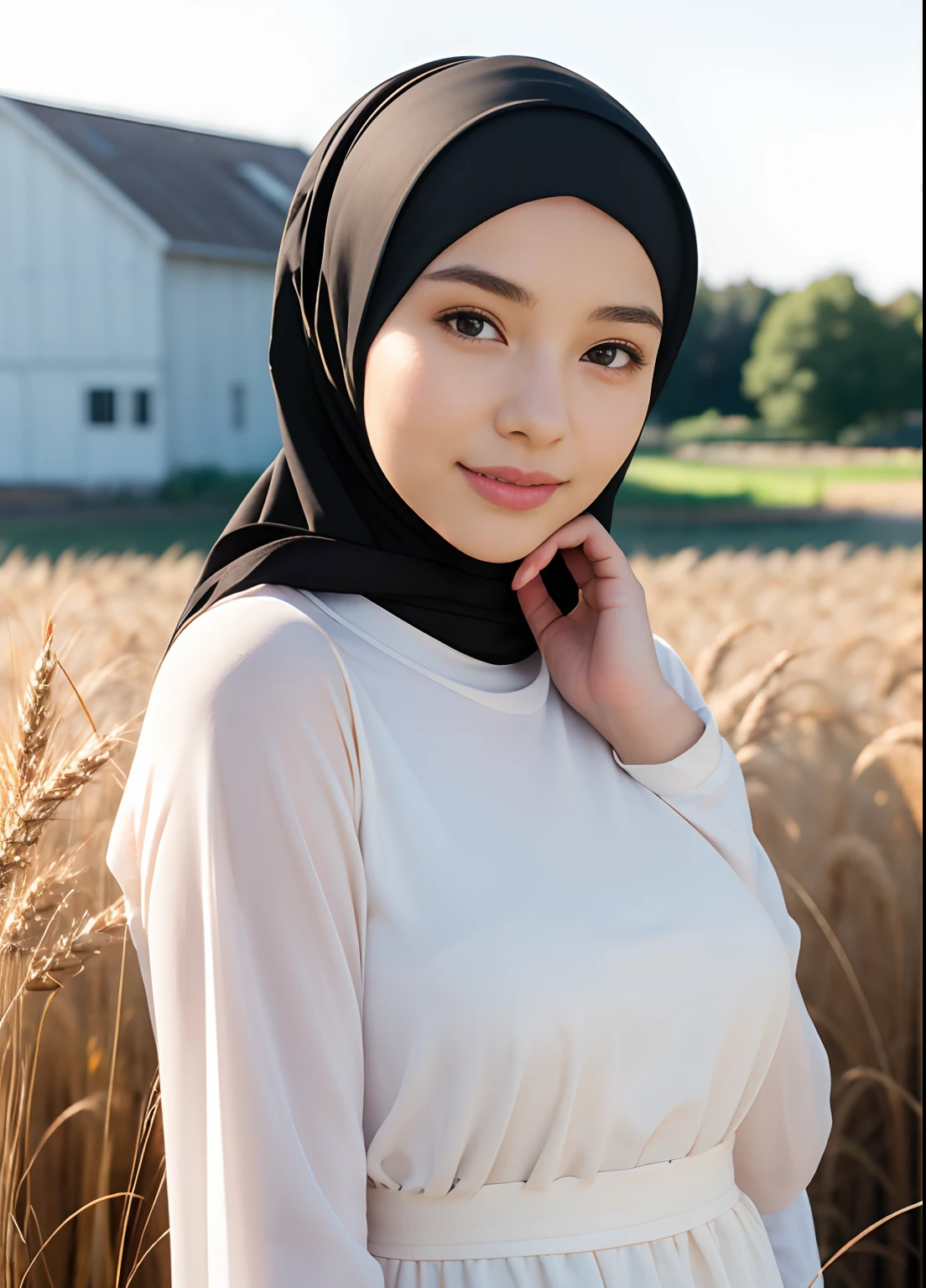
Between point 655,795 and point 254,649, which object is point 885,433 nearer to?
point 655,795

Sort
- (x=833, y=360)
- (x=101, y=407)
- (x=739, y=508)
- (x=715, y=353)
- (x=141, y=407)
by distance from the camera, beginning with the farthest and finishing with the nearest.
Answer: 1. (x=739, y=508)
2. (x=833, y=360)
3. (x=715, y=353)
4. (x=141, y=407)
5. (x=101, y=407)

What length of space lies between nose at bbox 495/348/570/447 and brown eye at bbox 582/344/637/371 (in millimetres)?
56

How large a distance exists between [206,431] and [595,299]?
1774 mm

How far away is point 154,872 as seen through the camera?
783mm

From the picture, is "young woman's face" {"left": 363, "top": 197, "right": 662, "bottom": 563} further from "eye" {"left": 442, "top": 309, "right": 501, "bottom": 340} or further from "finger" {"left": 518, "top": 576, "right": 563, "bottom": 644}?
"finger" {"left": 518, "top": 576, "right": 563, "bottom": 644}

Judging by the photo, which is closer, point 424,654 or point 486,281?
point 486,281

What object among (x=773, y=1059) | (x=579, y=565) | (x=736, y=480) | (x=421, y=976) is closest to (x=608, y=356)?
(x=579, y=565)

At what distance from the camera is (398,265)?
2.71 ft

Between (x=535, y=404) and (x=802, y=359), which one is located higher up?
(x=535, y=404)

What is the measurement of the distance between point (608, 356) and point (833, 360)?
3.10 meters

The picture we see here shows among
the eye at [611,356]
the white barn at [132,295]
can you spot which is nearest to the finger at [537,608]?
the eye at [611,356]

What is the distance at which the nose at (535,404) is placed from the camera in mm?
809

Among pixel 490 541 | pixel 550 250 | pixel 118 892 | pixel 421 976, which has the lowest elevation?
pixel 118 892

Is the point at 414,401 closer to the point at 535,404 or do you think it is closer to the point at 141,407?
the point at 535,404
